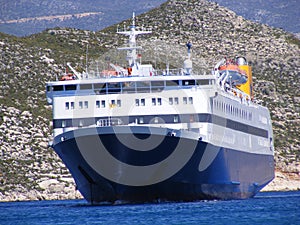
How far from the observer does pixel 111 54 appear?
407 feet

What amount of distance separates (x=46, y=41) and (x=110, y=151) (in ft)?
237

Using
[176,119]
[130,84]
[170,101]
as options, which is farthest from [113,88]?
[176,119]

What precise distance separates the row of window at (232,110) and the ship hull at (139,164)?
231 centimetres

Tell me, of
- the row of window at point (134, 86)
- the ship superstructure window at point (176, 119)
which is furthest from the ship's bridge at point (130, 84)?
the ship superstructure window at point (176, 119)

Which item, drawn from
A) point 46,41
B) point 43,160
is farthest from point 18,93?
point 46,41

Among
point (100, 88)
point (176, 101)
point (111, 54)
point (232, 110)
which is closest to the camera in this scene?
point (176, 101)

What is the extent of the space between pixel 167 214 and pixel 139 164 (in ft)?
15.3

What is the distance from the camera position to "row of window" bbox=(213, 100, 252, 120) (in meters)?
60.5

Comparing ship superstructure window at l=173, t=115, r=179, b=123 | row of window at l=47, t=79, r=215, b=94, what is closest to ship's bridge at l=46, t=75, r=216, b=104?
row of window at l=47, t=79, r=215, b=94

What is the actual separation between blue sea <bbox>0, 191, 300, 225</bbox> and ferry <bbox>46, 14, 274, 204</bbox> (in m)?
1.04

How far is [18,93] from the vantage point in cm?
10225

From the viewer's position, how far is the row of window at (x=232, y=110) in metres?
60.5

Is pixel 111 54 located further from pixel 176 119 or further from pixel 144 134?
pixel 144 134

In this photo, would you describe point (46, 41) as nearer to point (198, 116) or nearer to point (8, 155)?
point (8, 155)
